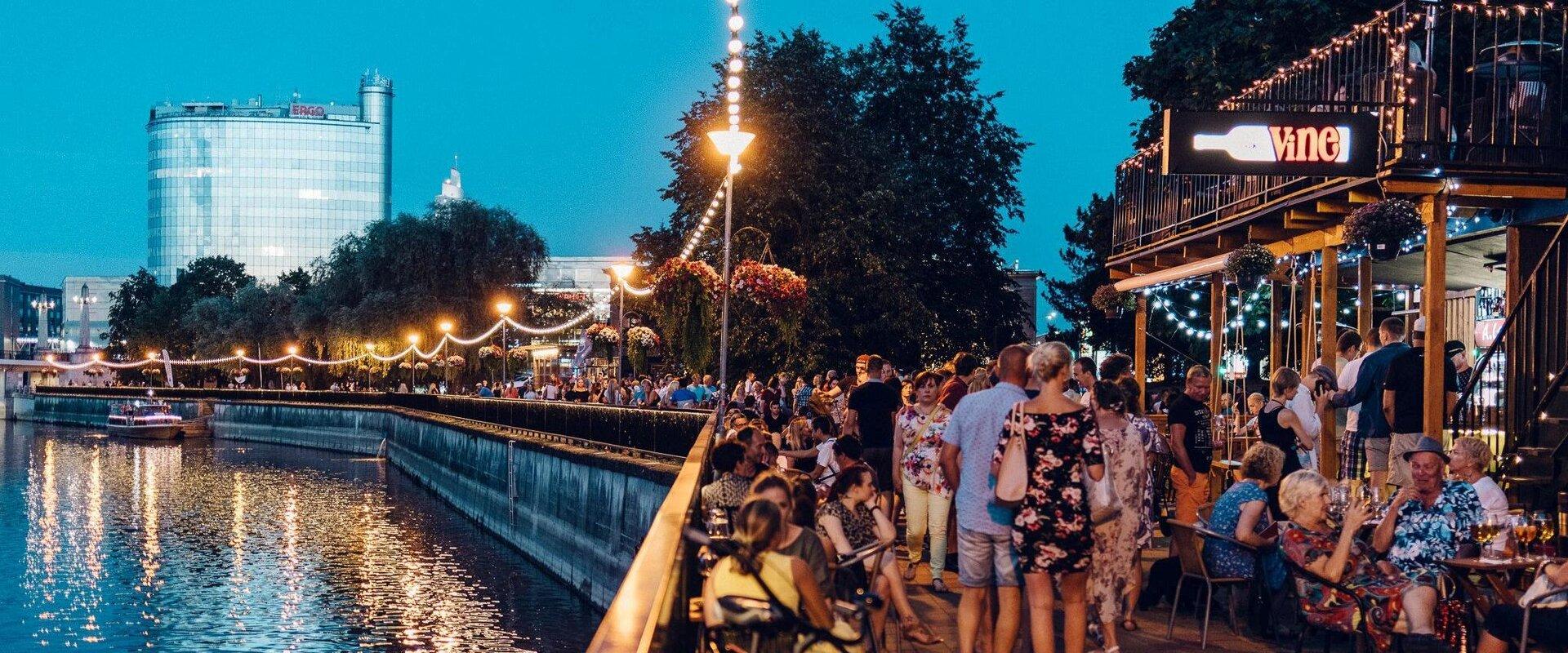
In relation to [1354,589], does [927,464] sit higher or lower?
higher

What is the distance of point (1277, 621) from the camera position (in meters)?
10.2

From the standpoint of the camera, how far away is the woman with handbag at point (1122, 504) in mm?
9688

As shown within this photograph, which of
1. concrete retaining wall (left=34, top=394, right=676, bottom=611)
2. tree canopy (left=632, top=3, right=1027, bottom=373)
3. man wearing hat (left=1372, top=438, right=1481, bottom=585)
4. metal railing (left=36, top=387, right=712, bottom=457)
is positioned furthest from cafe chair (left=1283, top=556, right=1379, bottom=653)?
tree canopy (left=632, top=3, right=1027, bottom=373)

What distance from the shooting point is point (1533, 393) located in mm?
14234

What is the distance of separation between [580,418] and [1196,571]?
19945 millimetres

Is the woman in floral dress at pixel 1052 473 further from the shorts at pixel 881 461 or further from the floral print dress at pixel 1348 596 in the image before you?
the shorts at pixel 881 461

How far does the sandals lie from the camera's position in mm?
9789

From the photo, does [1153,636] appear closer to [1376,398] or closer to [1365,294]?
[1376,398]

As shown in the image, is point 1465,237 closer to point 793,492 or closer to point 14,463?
point 793,492

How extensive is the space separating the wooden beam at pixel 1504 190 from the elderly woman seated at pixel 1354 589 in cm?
671

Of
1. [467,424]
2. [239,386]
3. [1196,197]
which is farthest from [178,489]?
[239,386]

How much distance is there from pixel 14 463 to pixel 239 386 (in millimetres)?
35766

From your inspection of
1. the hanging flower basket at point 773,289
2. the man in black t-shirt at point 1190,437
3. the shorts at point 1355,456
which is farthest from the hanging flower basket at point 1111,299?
the man in black t-shirt at point 1190,437

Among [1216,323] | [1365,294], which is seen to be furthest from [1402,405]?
[1216,323]
